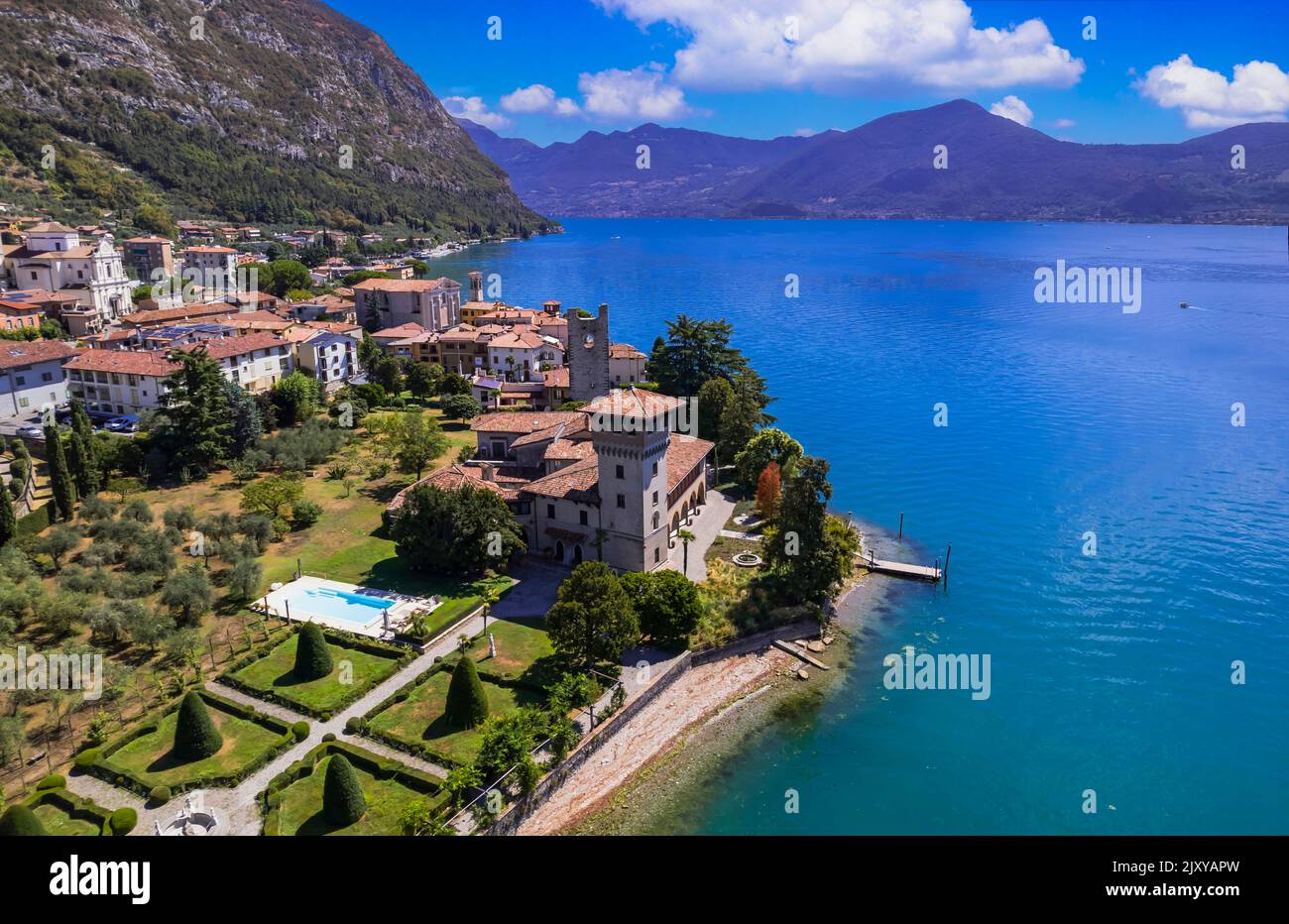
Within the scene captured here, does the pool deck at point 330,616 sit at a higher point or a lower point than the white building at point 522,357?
lower

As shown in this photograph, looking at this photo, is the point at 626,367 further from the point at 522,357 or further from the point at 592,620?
the point at 592,620

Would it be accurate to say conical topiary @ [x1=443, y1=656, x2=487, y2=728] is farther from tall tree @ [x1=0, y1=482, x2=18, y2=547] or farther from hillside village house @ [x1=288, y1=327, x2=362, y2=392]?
hillside village house @ [x1=288, y1=327, x2=362, y2=392]

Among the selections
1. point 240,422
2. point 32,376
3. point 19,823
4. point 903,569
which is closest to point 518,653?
point 19,823

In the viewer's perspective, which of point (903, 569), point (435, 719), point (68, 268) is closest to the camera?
point (435, 719)

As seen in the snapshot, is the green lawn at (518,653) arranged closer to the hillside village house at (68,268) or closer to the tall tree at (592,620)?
the tall tree at (592,620)

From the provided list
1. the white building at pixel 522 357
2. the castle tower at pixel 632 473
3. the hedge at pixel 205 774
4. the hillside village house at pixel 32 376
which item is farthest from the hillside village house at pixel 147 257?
the hedge at pixel 205 774

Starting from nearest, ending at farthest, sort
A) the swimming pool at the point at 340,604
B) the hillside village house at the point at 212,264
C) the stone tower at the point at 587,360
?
the swimming pool at the point at 340,604 → the stone tower at the point at 587,360 → the hillside village house at the point at 212,264
